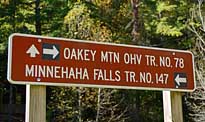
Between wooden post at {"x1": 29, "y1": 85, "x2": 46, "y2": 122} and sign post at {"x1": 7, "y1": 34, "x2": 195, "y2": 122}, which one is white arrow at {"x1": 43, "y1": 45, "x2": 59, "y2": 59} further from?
wooden post at {"x1": 29, "y1": 85, "x2": 46, "y2": 122}

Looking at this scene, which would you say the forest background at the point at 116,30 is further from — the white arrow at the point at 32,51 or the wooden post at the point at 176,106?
the white arrow at the point at 32,51

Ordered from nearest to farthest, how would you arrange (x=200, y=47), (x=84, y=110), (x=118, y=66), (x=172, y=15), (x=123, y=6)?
(x=118, y=66) < (x=84, y=110) < (x=200, y=47) < (x=172, y=15) < (x=123, y=6)

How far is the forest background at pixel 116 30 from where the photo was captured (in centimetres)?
1705

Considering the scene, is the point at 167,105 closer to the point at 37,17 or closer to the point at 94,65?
the point at 94,65

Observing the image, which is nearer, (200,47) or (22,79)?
(22,79)

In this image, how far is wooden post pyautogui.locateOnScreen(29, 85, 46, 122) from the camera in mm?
3480

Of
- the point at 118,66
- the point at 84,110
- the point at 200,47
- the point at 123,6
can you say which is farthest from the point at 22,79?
the point at 123,6

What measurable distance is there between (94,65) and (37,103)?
64cm

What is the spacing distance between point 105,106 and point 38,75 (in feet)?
45.3

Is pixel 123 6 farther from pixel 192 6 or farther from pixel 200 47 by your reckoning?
pixel 200 47

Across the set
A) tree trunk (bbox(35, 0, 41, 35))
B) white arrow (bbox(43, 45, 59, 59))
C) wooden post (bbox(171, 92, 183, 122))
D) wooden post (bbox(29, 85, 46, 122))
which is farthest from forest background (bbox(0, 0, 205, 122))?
wooden post (bbox(29, 85, 46, 122))

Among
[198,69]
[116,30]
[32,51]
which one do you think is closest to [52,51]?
[32,51]

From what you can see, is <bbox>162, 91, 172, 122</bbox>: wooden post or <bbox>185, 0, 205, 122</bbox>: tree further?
<bbox>185, 0, 205, 122</bbox>: tree

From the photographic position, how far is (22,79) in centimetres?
342
